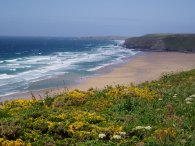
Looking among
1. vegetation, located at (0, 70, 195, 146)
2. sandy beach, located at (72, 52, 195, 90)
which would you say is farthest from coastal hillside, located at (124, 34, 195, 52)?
vegetation, located at (0, 70, 195, 146)

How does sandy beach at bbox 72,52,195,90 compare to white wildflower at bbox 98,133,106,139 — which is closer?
white wildflower at bbox 98,133,106,139

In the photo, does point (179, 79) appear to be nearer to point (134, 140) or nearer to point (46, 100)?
point (46, 100)

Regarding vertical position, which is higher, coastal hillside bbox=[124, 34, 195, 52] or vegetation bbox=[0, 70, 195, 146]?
vegetation bbox=[0, 70, 195, 146]

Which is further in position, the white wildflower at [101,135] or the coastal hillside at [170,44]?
the coastal hillside at [170,44]

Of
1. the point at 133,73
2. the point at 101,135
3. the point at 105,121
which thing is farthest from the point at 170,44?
the point at 101,135

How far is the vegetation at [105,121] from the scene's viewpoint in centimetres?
823

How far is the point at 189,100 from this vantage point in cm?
1224

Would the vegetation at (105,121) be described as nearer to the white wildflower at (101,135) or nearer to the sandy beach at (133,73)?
the white wildflower at (101,135)

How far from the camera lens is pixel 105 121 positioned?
397 inches

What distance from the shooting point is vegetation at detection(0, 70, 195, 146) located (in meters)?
8.23

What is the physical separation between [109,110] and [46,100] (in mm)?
3025

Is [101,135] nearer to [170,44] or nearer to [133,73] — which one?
[133,73]

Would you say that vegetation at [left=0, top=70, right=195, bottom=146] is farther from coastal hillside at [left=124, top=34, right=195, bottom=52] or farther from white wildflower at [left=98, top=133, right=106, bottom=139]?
coastal hillside at [left=124, top=34, right=195, bottom=52]

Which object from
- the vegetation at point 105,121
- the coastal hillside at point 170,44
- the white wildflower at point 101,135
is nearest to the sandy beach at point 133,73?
the vegetation at point 105,121
